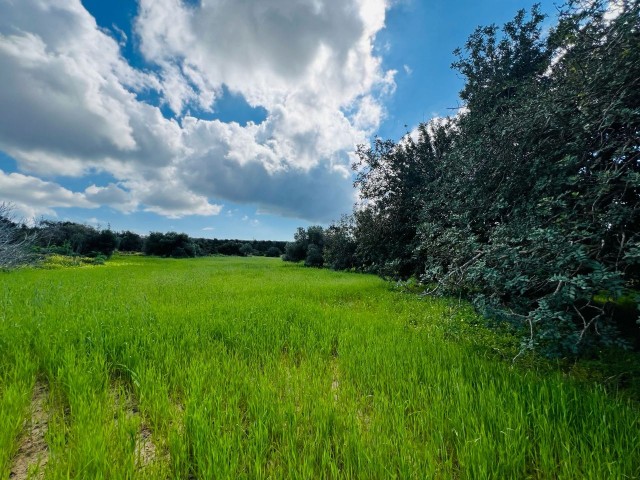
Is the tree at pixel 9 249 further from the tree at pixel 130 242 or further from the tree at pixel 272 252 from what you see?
the tree at pixel 272 252

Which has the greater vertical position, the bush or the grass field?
the bush

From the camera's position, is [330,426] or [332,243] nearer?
[330,426]

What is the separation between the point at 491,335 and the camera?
5180mm

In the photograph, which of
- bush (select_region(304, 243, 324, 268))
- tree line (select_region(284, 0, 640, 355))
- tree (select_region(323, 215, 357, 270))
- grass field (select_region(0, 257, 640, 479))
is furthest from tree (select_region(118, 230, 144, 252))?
tree line (select_region(284, 0, 640, 355))

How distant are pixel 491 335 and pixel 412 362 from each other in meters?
2.78

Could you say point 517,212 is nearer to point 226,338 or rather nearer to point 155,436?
point 226,338

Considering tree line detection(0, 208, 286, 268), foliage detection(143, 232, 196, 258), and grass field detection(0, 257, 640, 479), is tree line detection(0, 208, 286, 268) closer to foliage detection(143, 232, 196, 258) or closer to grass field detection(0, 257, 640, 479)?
foliage detection(143, 232, 196, 258)

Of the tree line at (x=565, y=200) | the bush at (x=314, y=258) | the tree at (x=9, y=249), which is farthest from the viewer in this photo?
the bush at (x=314, y=258)

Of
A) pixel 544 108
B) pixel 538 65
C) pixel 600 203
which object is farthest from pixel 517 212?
pixel 538 65

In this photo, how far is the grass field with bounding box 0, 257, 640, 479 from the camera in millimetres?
1848

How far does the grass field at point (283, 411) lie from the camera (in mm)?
1848

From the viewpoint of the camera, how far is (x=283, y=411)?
2375mm

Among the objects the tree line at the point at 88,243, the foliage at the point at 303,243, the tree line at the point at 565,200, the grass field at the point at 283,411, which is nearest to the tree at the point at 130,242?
the tree line at the point at 88,243

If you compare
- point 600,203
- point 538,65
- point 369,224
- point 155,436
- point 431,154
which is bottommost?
point 155,436
